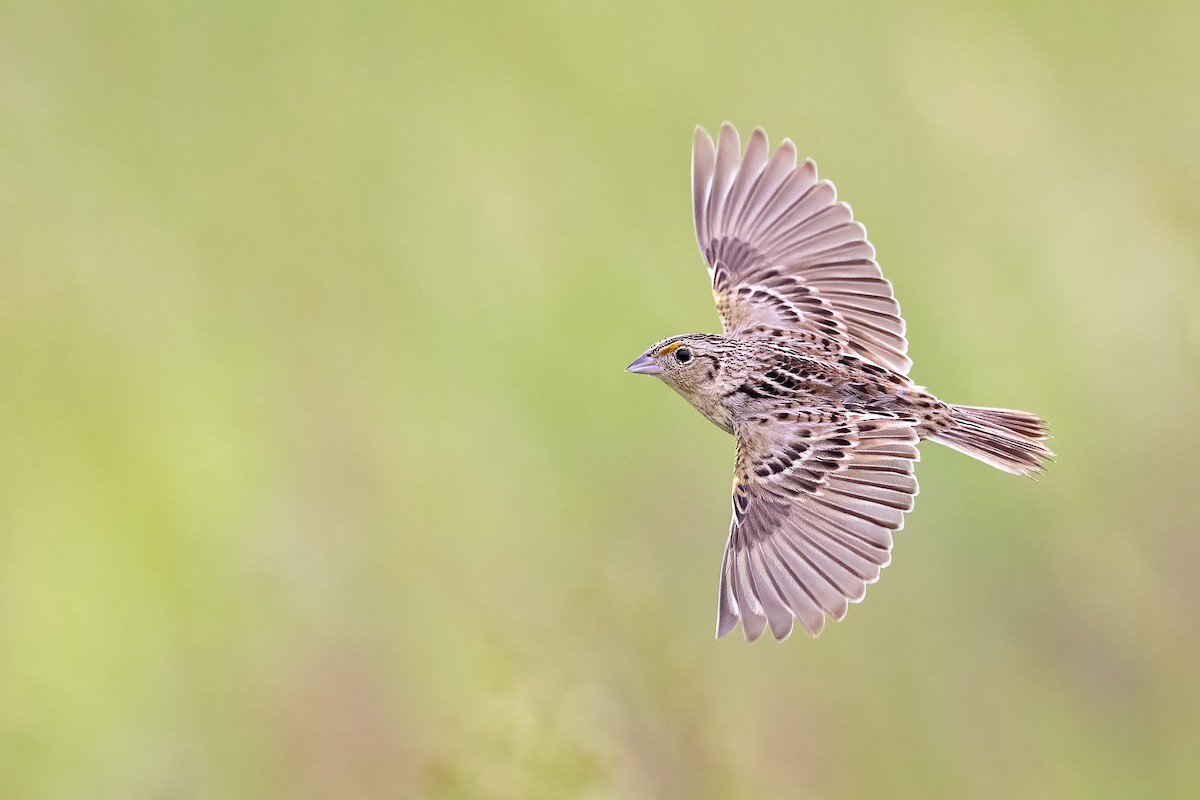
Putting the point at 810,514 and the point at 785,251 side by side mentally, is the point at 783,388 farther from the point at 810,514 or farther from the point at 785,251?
the point at 785,251

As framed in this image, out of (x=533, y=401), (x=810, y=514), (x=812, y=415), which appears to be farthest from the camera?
(x=533, y=401)

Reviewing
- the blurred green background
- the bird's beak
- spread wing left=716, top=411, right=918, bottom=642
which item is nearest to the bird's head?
the bird's beak

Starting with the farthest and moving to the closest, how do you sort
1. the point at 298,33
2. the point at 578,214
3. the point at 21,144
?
the point at 298,33, the point at 21,144, the point at 578,214

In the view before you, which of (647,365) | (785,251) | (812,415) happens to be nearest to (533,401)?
(785,251)

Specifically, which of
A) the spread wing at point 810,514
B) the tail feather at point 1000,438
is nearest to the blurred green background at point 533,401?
the spread wing at point 810,514

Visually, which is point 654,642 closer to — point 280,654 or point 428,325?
point 280,654

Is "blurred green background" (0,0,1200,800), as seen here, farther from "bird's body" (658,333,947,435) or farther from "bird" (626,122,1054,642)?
"bird's body" (658,333,947,435)

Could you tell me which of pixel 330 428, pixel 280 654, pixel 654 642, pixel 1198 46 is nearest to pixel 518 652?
pixel 654 642
